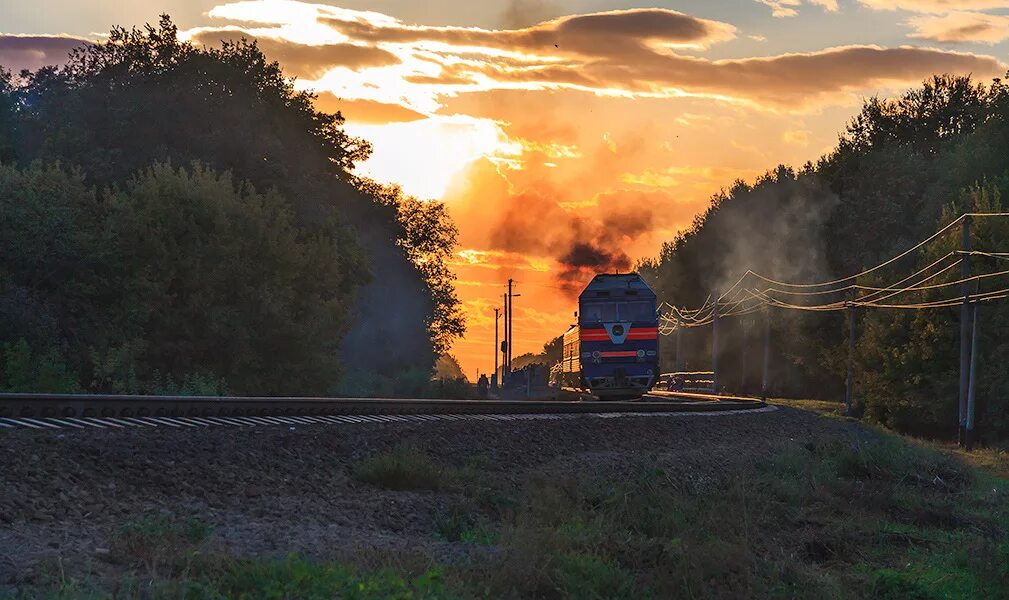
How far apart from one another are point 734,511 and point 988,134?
244 ft

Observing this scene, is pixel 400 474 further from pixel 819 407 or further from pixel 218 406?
pixel 819 407

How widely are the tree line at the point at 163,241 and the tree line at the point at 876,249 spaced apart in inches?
1066

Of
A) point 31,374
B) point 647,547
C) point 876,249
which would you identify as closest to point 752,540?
point 647,547

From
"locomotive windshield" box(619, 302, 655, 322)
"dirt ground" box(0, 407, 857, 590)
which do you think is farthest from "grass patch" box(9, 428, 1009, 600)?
"locomotive windshield" box(619, 302, 655, 322)

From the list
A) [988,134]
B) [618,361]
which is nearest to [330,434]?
[618,361]

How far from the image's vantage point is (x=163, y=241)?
35250 millimetres

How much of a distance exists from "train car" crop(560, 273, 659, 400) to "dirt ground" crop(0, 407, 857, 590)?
68.4 feet

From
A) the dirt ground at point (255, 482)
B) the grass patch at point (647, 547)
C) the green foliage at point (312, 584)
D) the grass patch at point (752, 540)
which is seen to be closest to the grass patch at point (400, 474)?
the grass patch at point (647, 547)

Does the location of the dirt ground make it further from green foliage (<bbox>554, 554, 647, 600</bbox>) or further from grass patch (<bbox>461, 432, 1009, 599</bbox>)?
green foliage (<bbox>554, 554, 647, 600</bbox>)

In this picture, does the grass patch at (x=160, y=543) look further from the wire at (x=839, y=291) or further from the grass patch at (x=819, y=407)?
the grass patch at (x=819, y=407)

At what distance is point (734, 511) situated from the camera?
14.1 metres

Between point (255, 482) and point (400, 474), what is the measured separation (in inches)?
70.5

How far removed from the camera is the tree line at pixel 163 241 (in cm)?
3156

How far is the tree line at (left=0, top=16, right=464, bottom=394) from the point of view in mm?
31562
